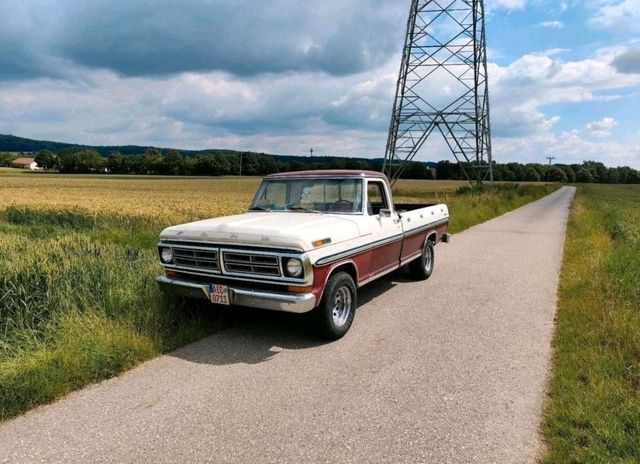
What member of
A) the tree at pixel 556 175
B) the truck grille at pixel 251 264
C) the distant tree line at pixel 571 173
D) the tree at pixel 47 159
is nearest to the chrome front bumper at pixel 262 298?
the truck grille at pixel 251 264

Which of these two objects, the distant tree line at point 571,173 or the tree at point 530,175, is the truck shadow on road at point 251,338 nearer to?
the distant tree line at point 571,173

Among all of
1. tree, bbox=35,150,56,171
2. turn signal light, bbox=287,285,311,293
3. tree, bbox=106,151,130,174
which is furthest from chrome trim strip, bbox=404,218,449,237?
tree, bbox=35,150,56,171

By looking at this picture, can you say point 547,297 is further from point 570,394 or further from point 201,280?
point 201,280

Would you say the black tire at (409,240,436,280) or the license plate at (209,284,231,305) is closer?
the license plate at (209,284,231,305)

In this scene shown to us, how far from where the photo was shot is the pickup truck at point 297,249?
4.29m

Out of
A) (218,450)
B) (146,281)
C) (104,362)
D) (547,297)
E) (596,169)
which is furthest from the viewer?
(596,169)

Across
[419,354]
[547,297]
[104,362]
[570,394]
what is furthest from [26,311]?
[547,297]

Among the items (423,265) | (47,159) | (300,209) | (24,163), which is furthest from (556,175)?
(24,163)

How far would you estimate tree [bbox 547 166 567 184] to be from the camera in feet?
399

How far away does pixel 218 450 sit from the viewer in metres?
2.89

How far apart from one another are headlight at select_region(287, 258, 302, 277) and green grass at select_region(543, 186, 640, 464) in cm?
233

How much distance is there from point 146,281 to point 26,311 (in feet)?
4.35

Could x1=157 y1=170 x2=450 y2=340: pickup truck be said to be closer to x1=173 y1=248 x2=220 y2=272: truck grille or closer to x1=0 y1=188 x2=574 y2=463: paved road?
x1=173 y1=248 x2=220 y2=272: truck grille

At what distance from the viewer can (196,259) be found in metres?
4.77
